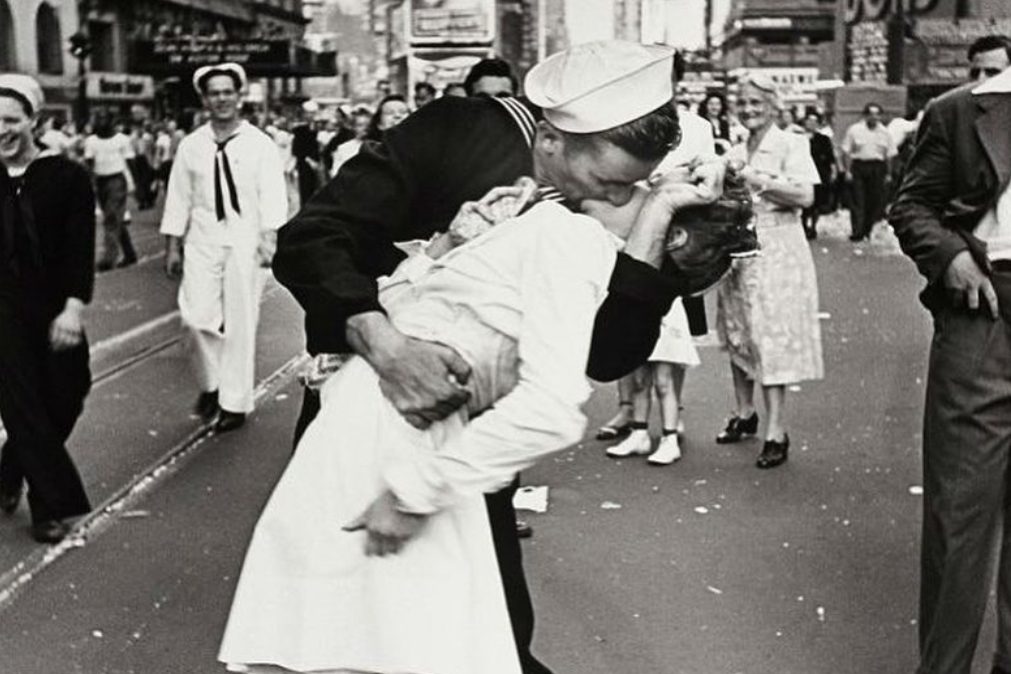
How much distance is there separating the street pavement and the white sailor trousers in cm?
36

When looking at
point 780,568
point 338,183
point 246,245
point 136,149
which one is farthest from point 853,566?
point 136,149

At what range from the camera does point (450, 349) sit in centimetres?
255

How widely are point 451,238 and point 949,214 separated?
202cm

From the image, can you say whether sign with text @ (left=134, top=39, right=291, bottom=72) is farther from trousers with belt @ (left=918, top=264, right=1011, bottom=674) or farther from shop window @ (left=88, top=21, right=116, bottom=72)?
trousers with belt @ (left=918, top=264, right=1011, bottom=674)

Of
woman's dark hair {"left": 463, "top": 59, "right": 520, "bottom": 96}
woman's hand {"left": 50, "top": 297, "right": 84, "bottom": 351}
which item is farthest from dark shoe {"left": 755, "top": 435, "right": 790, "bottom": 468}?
woman's hand {"left": 50, "top": 297, "right": 84, "bottom": 351}

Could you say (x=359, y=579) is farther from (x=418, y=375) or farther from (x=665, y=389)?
(x=665, y=389)

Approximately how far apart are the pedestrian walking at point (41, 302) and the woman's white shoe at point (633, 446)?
2.84 m

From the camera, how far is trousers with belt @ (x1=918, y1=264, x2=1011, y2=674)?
14.0ft

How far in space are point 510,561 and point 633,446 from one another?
203 inches

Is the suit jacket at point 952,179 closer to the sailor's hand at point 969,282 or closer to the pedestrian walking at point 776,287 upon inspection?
the sailor's hand at point 969,282

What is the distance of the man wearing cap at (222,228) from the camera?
30.3 feet

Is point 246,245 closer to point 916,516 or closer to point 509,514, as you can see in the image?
point 916,516

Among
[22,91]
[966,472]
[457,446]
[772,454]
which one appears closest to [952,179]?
[966,472]

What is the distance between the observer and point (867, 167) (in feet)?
75.2
